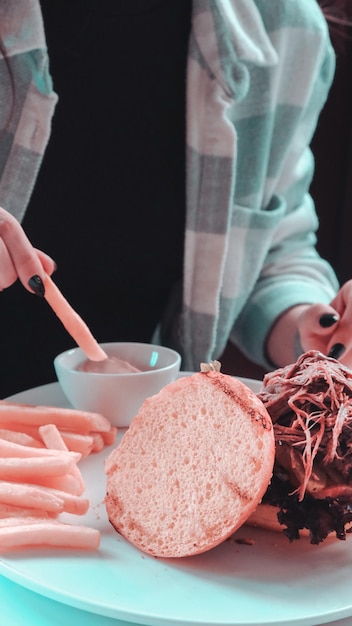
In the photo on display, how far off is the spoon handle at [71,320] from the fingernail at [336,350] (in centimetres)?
38

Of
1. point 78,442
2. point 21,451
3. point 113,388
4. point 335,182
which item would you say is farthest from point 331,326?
point 335,182

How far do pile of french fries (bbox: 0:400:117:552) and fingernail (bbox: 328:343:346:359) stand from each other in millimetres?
393

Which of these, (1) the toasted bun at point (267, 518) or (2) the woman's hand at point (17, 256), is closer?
(1) the toasted bun at point (267, 518)

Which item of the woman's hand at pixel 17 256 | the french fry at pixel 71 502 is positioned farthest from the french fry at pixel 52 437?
the woman's hand at pixel 17 256

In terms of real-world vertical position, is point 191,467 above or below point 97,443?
above

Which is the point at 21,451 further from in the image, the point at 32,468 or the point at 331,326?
the point at 331,326

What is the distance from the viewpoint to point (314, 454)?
81cm

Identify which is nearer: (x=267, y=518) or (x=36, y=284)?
(x=267, y=518)

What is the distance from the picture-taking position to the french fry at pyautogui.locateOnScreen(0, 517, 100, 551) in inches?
30.3

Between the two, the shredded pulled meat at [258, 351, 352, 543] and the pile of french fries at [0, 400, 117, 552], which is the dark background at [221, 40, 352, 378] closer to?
the pile of french fries at [0, 400, 117, 552]

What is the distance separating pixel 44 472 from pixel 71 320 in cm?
29

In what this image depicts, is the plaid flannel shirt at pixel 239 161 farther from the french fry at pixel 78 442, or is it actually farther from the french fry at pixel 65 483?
the french fry at pixel 65 483

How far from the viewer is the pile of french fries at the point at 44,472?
79cm

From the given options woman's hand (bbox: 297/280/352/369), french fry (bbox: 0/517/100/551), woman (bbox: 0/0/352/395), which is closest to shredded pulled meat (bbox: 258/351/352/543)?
french fry (bbox: 0/517/100/551)
